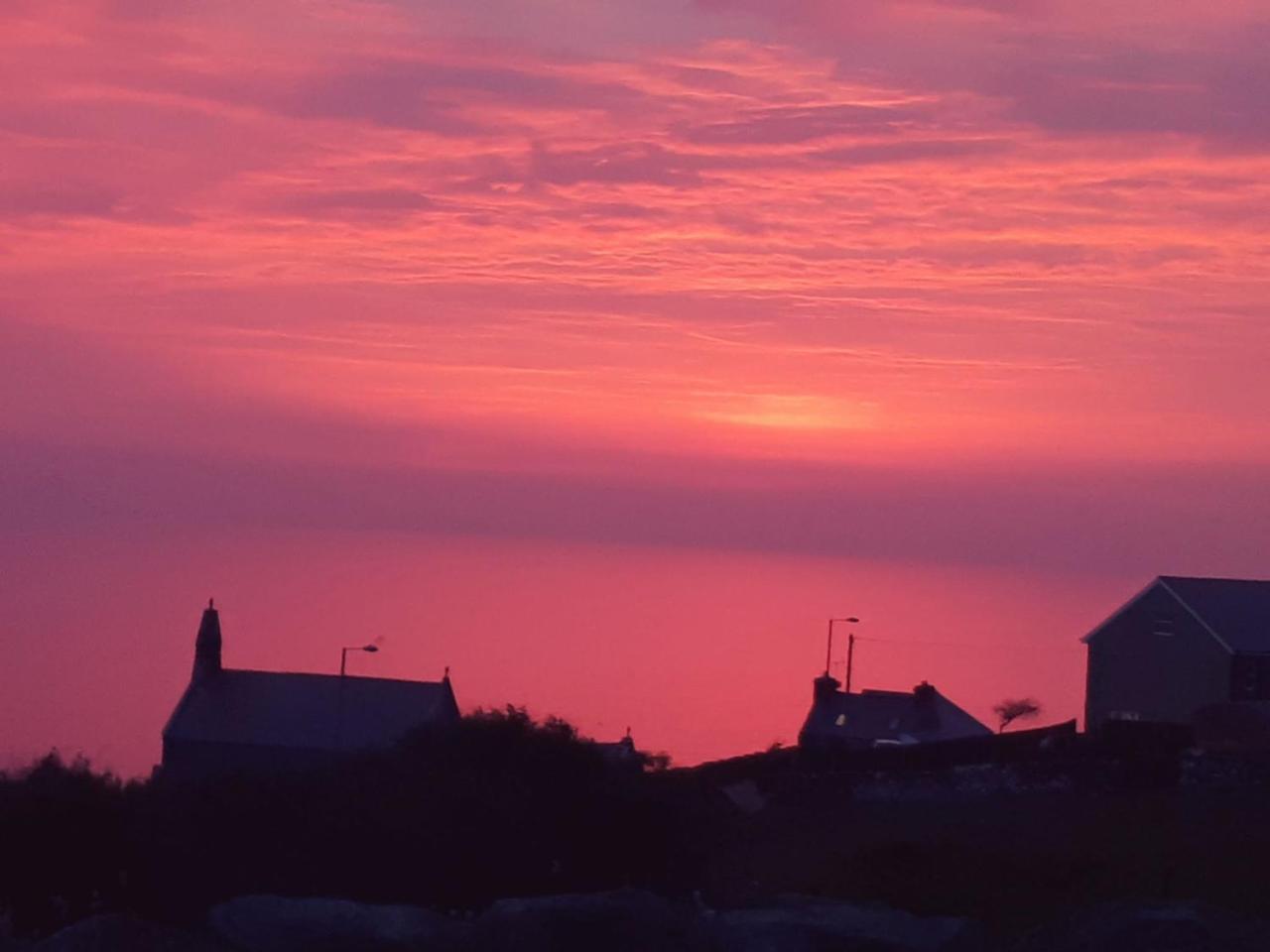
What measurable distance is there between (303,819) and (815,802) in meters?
15.9

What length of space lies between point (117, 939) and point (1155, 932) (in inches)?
229

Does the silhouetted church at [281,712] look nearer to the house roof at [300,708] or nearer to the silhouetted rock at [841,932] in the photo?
the house roof at [300,708]

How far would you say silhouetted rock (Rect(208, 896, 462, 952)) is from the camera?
10461mm

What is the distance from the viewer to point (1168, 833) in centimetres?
2597

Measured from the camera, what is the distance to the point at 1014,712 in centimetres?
7575

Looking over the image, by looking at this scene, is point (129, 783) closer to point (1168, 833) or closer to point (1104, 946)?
point (1104, 946)

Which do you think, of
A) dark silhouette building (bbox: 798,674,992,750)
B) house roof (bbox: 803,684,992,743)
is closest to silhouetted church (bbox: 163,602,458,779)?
dark silhouette building (bbox: 798,674,992,750)

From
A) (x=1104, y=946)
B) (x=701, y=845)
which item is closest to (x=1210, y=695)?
(x=701, y=845)

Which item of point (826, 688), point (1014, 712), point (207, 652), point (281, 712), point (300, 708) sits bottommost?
point (281, 712)

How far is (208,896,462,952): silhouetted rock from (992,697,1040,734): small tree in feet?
211

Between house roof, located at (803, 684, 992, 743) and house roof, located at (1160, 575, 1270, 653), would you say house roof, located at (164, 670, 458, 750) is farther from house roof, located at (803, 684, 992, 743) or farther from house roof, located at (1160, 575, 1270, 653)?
house roof, located at (1160, 575, 1270, 653)

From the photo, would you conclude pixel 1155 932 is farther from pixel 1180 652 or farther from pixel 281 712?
pixel 281 712

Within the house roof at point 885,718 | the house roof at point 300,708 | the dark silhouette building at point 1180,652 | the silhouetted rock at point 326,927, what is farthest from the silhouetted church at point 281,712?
the silhouetted rock at point 326,927

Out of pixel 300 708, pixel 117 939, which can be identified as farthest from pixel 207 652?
pixel 117 939
